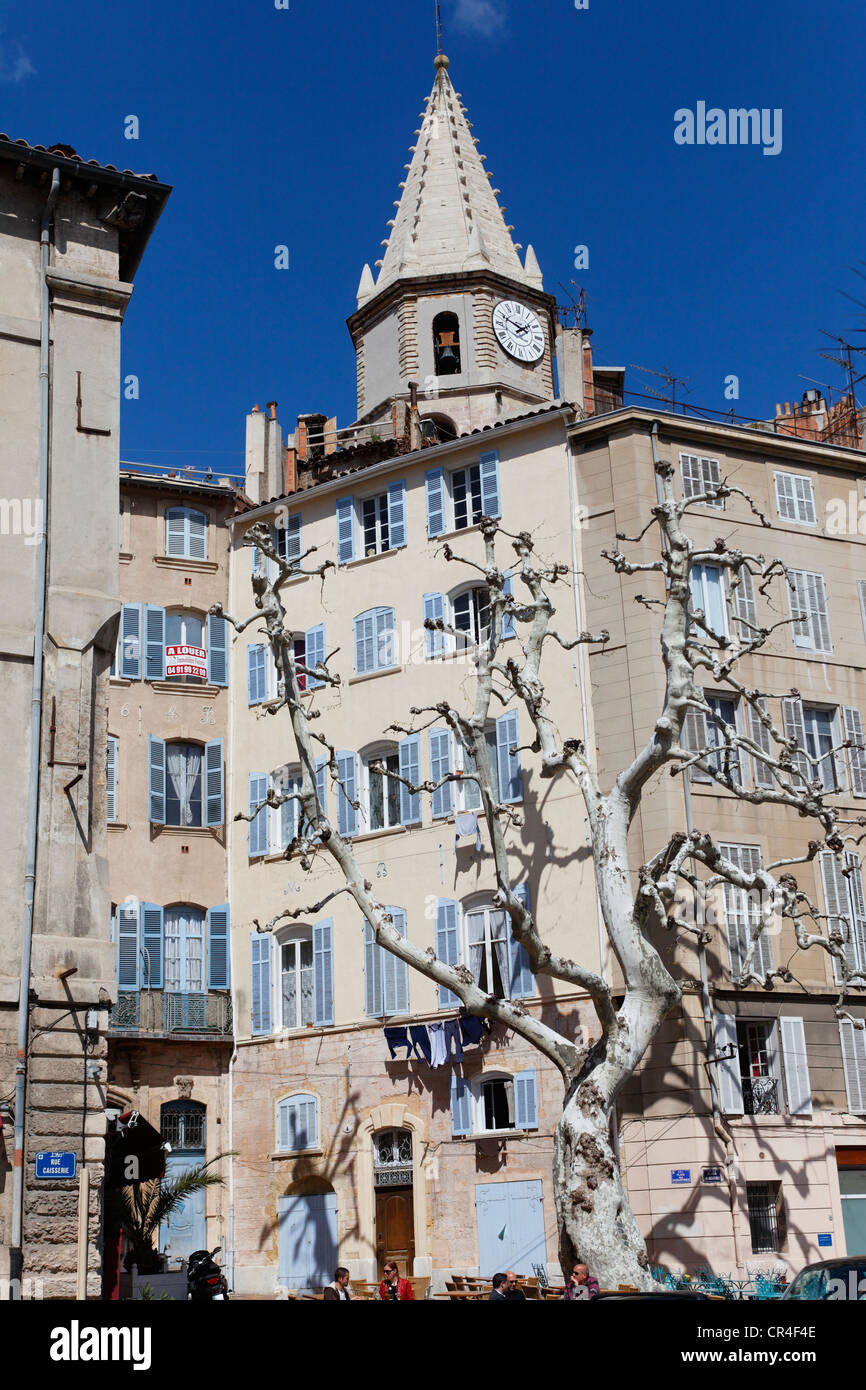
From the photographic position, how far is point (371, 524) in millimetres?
33625

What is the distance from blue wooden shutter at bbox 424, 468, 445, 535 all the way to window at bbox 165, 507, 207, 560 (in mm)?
5415

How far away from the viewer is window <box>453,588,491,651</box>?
30812 mm

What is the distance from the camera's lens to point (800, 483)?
1251 inches

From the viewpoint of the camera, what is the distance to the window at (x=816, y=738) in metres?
29.3

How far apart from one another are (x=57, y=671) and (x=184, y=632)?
54.1 feet

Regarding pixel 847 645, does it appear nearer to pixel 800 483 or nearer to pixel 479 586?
pixel 800 483

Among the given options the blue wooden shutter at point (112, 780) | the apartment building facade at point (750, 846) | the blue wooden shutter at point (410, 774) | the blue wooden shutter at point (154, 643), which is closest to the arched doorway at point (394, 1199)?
the apartment building facade at point (750, 846)

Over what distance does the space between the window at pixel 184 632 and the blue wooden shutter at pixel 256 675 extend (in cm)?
108

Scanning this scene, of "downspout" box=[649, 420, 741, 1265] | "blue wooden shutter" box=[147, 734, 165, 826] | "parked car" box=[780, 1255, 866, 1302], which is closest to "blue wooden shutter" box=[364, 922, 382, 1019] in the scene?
"blue wooden shutter" box=[147, 734, 165, 826]

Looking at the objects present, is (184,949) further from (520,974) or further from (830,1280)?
(830,1280)

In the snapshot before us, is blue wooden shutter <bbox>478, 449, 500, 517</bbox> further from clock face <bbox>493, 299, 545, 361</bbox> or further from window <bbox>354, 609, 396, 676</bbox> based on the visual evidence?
clock face <bbox>493, 299, 545, 361</bbox>

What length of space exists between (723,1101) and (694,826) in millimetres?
4782
